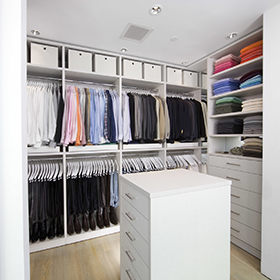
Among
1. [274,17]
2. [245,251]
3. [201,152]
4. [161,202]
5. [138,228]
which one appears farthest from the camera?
[201,152]

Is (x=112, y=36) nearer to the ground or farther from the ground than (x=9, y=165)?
farther from the ground

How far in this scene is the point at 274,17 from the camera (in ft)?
5.44

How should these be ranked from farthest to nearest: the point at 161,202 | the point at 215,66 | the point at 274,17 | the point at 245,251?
→ the point at 215,66
the point at 245,251
the point at 274,17
the point at 161,202

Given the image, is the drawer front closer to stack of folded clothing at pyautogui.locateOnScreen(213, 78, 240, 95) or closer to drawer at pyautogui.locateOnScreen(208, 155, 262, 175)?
drawer at pyautogui.locateOnScreen(208, 155, 262, 175)

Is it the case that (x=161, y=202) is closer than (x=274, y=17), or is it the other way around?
(x=161, y=202)

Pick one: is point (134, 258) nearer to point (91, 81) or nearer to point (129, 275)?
point (129, 275)

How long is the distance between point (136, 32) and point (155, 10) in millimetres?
426

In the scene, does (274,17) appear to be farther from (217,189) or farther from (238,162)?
(217,189)

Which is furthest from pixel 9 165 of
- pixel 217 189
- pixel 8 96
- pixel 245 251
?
pixel 245 251

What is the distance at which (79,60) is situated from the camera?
2393 mm

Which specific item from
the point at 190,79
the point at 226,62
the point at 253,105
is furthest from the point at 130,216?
the point at 190,79

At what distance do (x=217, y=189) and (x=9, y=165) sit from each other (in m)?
1.15

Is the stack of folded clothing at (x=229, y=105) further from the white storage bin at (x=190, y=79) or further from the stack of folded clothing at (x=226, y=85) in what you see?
the white storage bin at (x=190, y=79)

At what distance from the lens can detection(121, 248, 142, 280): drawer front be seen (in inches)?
47.1
